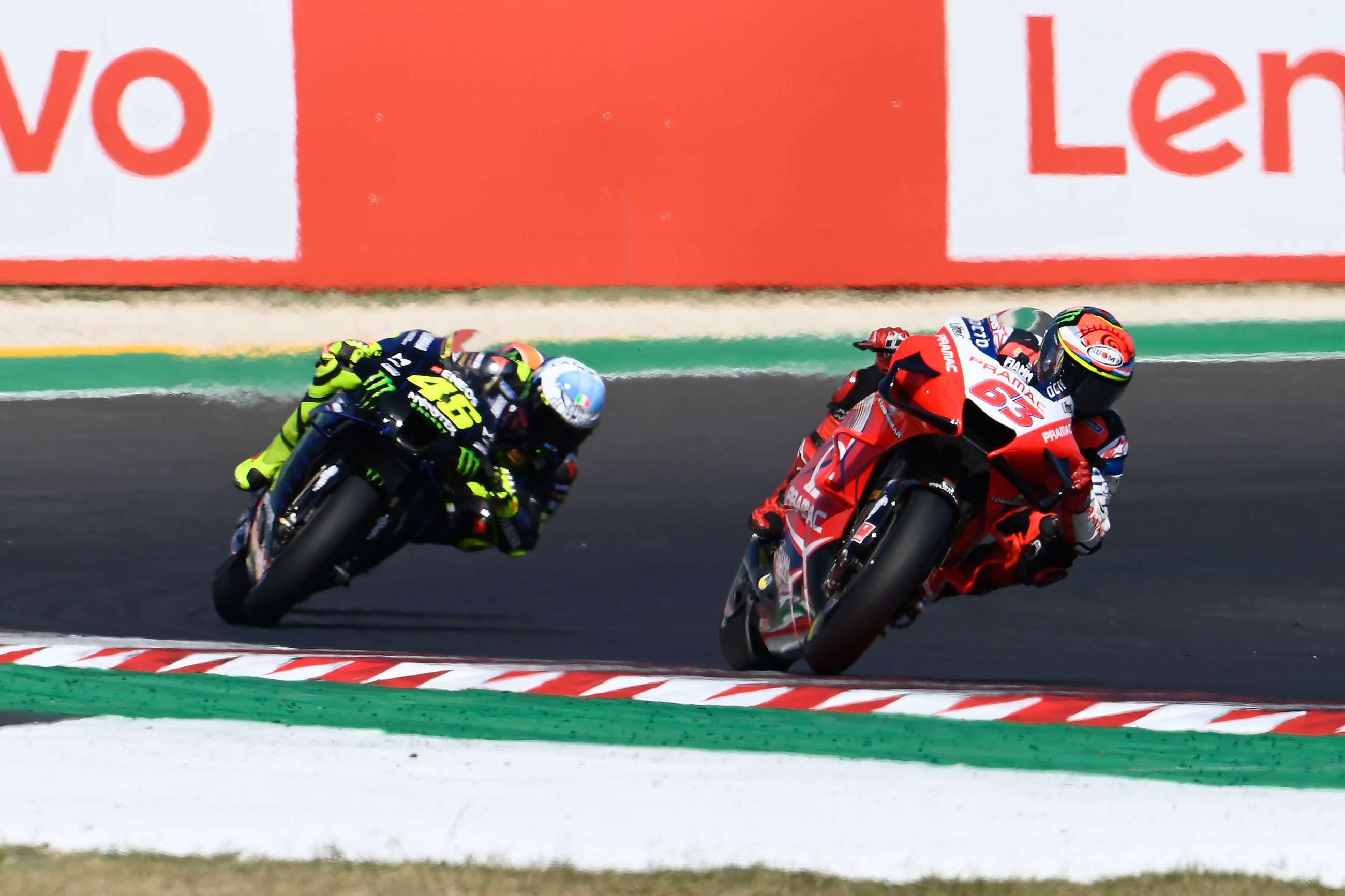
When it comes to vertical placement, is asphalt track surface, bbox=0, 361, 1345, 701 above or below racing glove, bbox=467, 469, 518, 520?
below

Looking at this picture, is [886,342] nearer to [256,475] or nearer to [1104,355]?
[1104,355]

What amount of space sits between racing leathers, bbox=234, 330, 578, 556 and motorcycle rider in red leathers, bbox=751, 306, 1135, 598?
3.19ft

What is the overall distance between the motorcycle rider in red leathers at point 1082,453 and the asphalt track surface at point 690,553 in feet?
1.70

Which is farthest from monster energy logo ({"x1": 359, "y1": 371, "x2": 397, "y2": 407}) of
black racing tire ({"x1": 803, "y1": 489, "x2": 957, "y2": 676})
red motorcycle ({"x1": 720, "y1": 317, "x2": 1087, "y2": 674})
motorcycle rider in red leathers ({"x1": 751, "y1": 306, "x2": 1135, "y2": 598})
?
black racing tire ({"x1": 803, "y1": 489, "x2": 957, "y2": 676})

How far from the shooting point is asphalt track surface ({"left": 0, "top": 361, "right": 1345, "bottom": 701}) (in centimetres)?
796

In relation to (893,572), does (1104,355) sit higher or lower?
higher

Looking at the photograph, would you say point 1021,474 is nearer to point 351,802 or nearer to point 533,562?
point 351,802

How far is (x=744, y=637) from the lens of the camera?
7574 mm

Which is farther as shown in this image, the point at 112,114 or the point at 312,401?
the point at 112,114

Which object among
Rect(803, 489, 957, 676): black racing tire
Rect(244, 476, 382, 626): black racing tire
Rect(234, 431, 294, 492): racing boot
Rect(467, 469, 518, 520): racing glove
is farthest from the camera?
Rect(234, 431, 294, 492): racing boot

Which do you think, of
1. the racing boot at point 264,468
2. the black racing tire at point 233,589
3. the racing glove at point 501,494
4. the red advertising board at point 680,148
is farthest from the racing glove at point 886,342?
the red advertising board at point 680,148

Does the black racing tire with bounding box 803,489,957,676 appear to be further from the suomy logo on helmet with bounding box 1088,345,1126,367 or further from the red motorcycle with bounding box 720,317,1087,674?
the suomy logo on helmet with bounding box 1088,345,1126,367

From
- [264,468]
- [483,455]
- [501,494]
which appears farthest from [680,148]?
[483,455]

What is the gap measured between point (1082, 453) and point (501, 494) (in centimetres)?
201
